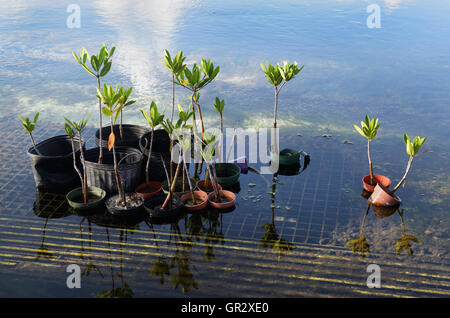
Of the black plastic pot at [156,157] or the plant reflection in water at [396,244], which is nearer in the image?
the plant reflection in water at [396,244]

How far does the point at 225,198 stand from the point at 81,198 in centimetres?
231

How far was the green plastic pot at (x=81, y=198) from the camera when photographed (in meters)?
7.03

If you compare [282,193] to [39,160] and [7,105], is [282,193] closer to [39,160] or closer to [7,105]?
[39,160]

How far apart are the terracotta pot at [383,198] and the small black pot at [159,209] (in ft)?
10.3

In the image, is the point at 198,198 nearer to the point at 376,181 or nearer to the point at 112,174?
the point at 112,174

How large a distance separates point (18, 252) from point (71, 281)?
1088mm

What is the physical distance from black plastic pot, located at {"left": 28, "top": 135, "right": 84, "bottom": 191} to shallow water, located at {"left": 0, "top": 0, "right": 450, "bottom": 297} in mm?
266

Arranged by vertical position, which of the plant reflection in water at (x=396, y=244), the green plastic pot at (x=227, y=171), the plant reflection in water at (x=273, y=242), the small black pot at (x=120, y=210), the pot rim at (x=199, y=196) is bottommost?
the plant reflection in water at (x=273, y=242)

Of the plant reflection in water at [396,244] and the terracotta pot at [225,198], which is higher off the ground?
the terracotta pot at [225,198]

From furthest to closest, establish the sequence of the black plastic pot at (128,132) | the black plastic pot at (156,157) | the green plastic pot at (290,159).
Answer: the green plastic pot at (290,159) < the black plastic pot at (128,132) < the black plastic pot at (156,157)

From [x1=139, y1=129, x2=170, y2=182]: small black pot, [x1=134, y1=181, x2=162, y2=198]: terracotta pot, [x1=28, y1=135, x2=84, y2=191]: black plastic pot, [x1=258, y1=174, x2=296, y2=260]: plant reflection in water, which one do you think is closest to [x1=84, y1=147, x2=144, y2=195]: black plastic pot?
[x1=134, y1=181, x2=162, y2=198]: terracotta pot

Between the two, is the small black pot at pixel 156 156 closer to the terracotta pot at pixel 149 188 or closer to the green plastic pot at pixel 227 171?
the terracotta pot at pixel 149 188

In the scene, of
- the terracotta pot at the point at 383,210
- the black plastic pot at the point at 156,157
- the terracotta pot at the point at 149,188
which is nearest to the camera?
the terracotta pot at the point at 383,210

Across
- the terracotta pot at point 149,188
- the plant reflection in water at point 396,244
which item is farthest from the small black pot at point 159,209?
the plant reflection in water at point 396,244
